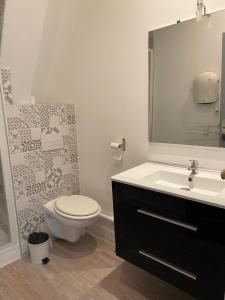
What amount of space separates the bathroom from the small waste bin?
0.19ft

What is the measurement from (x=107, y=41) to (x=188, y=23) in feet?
2.29

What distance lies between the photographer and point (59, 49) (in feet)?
7.40

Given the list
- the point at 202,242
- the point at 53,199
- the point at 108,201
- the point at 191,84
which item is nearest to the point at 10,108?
the point at 53,199

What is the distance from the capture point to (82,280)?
5.94 feet

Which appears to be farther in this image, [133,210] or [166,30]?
[166,30]

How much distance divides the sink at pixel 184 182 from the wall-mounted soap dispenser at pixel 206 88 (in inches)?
19.6

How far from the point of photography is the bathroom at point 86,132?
1.65 meters

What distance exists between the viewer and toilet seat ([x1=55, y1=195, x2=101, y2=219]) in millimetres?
1892

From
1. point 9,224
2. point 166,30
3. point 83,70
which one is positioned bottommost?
point 9,224

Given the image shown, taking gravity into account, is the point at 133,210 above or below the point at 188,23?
below

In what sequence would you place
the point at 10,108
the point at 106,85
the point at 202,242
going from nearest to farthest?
the point at 202,242
the point at 10,108
the point at 106,85

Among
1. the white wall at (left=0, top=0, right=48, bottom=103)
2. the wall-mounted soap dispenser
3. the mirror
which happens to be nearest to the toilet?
the mirror

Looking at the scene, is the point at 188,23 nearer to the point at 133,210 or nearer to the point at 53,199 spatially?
the point at 133,210

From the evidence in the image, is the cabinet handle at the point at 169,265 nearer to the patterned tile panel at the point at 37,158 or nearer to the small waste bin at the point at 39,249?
the small waste bin at the point at 39,249
